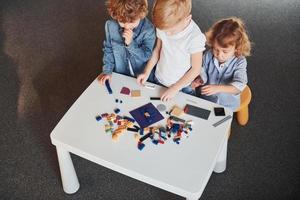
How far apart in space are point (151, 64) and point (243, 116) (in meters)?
0.55

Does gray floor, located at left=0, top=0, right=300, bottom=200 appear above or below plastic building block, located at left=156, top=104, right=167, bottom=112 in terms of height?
below

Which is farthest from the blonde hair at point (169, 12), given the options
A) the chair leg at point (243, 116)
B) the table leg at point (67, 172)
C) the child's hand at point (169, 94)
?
the chair leg at point (243, 116)

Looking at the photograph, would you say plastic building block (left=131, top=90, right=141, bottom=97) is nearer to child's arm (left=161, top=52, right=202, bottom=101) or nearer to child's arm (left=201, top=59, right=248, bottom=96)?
child's arm (left=161, top=52, right=202, bottom=101)

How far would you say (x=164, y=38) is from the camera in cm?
135

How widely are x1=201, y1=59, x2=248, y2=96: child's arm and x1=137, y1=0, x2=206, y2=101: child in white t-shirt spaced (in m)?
0.08

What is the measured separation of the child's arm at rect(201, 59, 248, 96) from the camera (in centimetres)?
141

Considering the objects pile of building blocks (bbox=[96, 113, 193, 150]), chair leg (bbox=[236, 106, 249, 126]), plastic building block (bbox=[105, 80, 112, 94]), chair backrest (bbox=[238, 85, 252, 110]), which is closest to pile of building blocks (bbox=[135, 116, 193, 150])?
pile of building blocks (bbox=[96, 113, 193, 150])

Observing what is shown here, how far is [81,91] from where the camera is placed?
198cm

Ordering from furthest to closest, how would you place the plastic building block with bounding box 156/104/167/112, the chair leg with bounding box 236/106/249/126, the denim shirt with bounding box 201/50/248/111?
the chair leg with bounding box 236/106/249/126 < the denim shirt with bounding box 201/50/248/111 < the plastic building block with bounding box 156/104/167/112

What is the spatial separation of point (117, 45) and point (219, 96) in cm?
45

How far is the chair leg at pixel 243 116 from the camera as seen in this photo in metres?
1.74

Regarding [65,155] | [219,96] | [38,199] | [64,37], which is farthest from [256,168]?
[64,37]

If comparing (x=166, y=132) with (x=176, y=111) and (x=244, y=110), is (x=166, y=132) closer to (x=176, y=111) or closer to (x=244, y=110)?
(x=176, y=111)

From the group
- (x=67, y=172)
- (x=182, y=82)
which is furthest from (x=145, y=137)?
(x=67, y=172)
